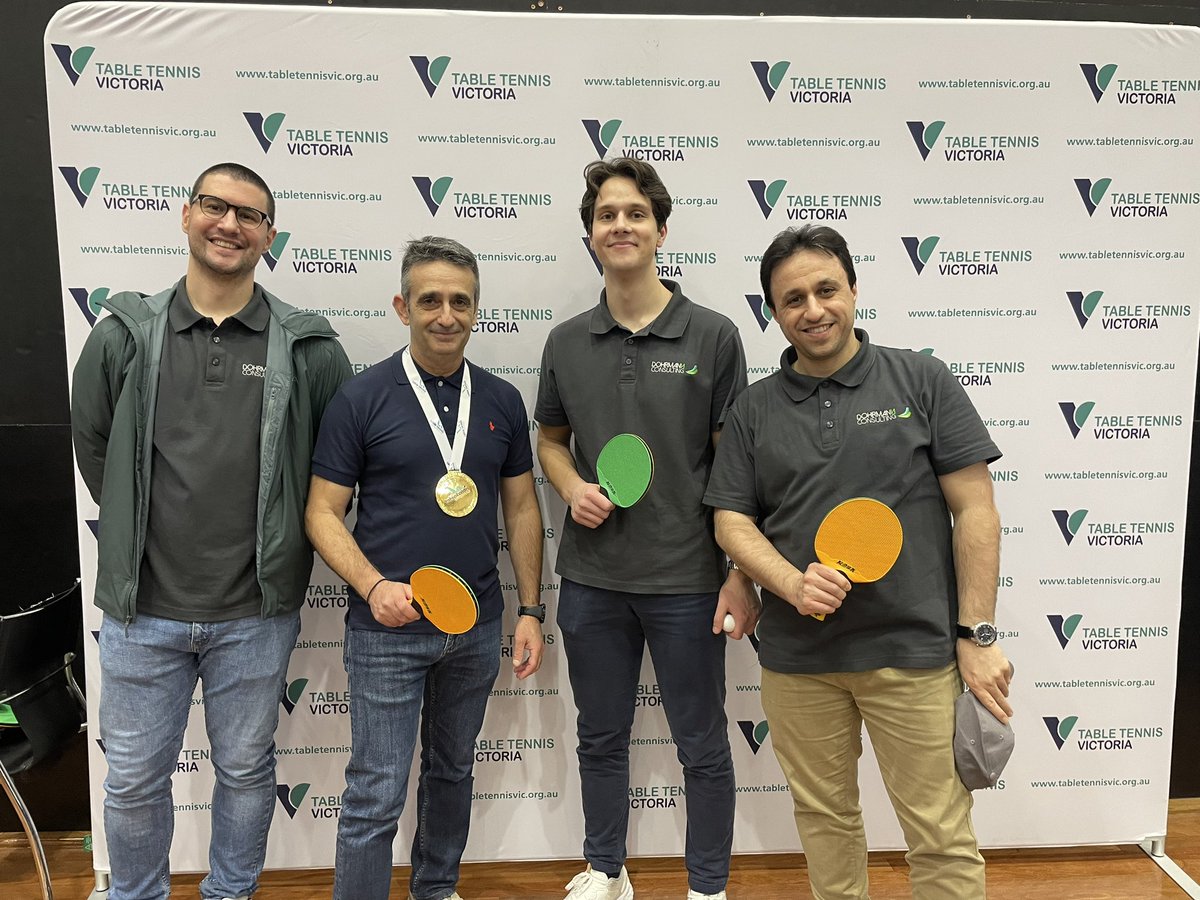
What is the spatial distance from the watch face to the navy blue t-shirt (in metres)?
1.23

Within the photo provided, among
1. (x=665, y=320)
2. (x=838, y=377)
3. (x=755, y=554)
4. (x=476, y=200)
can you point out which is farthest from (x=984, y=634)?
(x=476, y=200)

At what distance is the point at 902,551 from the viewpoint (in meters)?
1.79

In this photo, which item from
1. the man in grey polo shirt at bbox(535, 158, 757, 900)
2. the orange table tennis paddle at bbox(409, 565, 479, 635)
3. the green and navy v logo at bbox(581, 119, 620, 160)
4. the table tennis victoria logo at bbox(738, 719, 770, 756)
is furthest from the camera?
the table tennis victoria logo at bbox(738, 719, 770, 756)

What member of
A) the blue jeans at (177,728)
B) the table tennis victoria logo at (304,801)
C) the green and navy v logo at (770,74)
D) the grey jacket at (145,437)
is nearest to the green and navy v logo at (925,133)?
the green and navy v logo at (770,74)

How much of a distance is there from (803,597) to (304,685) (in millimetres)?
1764

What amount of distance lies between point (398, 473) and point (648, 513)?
676 millimetres

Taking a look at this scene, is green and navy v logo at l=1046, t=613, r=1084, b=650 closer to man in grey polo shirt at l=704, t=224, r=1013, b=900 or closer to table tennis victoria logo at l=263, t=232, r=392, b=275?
man in grey polo shirt at l=704, t=224, r=1013, b=900

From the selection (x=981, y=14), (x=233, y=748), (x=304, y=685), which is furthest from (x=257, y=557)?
(x=981, y=14)

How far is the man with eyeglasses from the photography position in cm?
196

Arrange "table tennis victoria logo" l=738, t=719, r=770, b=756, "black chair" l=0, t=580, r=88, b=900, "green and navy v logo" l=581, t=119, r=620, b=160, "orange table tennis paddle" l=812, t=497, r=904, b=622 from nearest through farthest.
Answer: "orange table tennis paddle" l=812, t=497, r=904, b=622, "black chair" l=0, t=580, r=88, b=900, "green and navy v logo" l=581, t=119, r=620, b=160, "table tennis victoria logo" l=738, t=719, r=770, b=756

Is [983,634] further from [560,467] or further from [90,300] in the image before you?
[90,300]

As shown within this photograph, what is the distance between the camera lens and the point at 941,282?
2.59 meters

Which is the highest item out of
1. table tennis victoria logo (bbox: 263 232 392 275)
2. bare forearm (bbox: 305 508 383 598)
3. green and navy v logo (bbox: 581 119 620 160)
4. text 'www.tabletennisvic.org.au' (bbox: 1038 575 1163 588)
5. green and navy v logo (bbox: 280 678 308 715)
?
green and navy v logo (bbox: 581 119 620 160)

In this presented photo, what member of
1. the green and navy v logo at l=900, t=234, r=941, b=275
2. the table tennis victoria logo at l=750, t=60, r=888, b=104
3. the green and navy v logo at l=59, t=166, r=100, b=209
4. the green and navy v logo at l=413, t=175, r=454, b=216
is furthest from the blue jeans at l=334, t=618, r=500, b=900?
the table tennis victoria logo at l=750, t=60, r=888, b=104
